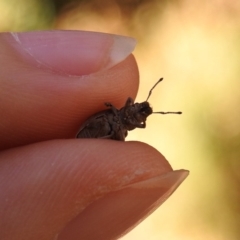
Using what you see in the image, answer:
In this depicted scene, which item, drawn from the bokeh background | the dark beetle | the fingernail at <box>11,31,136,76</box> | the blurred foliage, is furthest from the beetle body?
the blurred foliage

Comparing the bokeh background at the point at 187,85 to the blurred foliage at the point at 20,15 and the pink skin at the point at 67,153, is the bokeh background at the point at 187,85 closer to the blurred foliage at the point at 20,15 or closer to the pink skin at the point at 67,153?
the blurred foliage at the point at 20,15

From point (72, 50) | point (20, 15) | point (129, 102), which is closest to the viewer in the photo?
point (72, 50)

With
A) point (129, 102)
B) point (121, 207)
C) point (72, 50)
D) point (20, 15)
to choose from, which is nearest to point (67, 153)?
point (121, 207)

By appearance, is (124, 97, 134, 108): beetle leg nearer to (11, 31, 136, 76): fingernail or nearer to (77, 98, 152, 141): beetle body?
(77, 98, 152, 141): beetle body

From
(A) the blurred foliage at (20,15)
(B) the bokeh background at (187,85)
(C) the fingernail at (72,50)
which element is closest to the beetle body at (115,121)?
(C) the fingernail at (72,50)

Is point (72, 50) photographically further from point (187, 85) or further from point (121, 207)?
point (187, 85)

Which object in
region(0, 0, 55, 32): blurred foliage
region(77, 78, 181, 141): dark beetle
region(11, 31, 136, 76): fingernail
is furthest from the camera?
region(0, 0, 55, 32): blurred foliage

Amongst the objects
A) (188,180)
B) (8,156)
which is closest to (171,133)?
(188,180)
